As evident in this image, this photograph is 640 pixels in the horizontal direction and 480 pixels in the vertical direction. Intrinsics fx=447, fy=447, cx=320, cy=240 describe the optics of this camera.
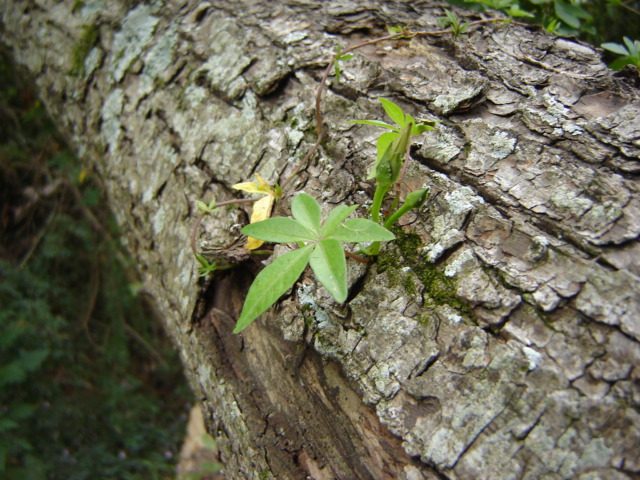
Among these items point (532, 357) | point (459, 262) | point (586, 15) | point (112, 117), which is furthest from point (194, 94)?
point (586, 15)

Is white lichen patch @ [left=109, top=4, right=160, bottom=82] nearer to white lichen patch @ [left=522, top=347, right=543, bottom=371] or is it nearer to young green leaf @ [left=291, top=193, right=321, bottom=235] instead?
young green leaf @ [left=291, top=193, right=321, bottom=235]

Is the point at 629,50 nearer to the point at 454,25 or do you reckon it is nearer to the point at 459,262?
the point at 454,25

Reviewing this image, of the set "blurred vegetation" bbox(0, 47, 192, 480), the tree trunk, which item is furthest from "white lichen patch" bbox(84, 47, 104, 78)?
"blurred vegetation" bbox(0, 47, 192, 480)

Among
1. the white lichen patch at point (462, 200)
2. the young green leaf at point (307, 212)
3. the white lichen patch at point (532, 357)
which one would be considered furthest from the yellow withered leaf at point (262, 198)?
the white lichen patch at point (532, 357)

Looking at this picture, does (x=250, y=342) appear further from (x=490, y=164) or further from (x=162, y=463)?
(x=162, y=463)

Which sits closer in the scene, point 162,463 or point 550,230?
point 550,230

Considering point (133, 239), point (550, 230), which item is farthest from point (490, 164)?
point (133, 239)
